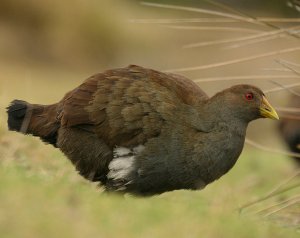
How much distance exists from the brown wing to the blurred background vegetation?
294mm

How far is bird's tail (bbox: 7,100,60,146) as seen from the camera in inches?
299

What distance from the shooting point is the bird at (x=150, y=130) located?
22.8ft

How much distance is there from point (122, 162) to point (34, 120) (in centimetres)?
115

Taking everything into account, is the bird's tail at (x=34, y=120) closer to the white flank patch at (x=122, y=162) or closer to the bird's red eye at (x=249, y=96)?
the white flank patch at (x=122, y=162)

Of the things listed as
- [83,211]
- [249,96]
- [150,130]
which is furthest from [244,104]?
[83,211]

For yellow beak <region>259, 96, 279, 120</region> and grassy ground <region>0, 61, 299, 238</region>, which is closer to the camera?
grassy ground <region>0, 61, 299, 238</region>

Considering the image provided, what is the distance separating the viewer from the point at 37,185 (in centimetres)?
589

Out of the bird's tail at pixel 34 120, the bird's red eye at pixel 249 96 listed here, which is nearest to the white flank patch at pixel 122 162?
the bird's tail at pixel 34 120

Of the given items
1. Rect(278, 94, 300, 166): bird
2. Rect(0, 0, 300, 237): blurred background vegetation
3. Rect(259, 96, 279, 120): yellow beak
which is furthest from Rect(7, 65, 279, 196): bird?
Rect(278, 94, 300, 166): bird

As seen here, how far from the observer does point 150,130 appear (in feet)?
22.8

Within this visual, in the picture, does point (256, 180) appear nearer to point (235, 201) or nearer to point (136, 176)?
point (235, 201)

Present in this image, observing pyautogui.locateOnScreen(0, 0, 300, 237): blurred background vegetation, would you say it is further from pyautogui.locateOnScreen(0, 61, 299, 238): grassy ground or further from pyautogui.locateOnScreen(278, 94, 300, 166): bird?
pyautogui.locateOnScreen(278, 94, 300, 166): bird

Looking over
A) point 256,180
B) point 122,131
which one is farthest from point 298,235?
point 256,180

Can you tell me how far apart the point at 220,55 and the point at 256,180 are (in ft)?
43.8
